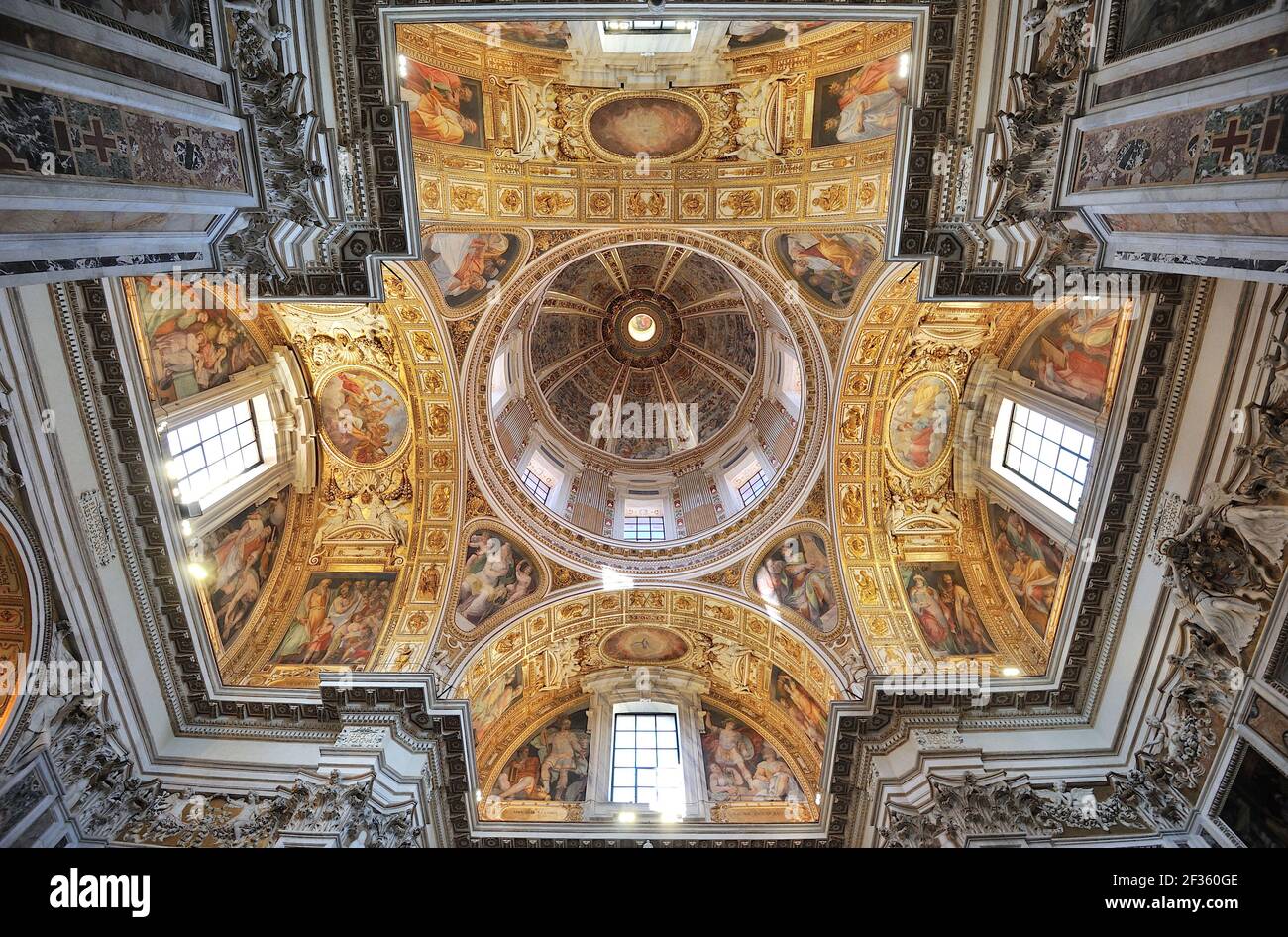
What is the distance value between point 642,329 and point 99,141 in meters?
20.9

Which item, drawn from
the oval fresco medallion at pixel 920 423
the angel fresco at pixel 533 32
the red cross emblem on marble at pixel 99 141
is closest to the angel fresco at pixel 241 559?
the red cross emblem on marble at pixel 99 141

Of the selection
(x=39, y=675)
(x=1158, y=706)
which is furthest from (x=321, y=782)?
(x=1158, y=706)

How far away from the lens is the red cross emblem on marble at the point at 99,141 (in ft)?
21.0

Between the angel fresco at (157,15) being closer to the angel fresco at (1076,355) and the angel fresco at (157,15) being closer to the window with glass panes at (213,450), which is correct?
the window with glass panes at (213,450)

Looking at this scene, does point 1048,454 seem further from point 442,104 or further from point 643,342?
point 643,342

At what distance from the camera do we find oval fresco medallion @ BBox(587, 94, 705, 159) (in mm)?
14820

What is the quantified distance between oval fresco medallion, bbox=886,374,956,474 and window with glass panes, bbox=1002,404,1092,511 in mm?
1533

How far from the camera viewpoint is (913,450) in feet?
59.2

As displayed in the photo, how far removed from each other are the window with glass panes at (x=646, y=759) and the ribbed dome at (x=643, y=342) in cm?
863

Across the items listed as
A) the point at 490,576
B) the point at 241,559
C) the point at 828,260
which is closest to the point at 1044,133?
the point at 828,260

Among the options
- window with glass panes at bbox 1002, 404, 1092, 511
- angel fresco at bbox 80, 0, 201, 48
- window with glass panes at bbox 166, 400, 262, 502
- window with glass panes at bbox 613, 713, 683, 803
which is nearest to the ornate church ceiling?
window with glass panes at bbox 166, 400, 262, 502
